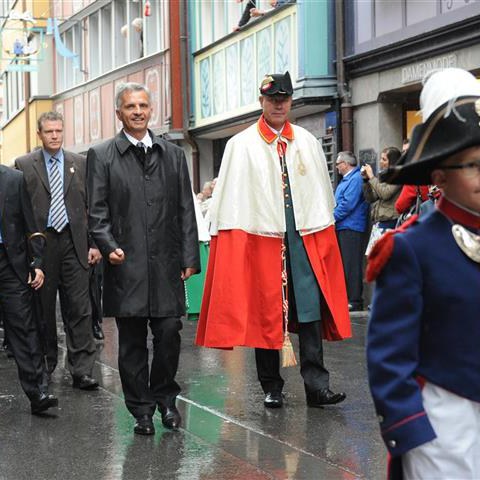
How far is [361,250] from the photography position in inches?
563

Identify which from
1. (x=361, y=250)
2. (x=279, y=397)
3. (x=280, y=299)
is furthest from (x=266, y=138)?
(x=361, y=250)

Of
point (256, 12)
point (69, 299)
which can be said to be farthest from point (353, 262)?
point (256, 12)

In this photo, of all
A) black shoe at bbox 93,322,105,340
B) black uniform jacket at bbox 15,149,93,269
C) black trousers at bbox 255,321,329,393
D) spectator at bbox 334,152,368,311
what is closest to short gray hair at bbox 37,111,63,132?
black uniform jacket at bbox 15,149,93,269

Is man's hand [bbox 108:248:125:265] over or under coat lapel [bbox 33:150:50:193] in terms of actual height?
under

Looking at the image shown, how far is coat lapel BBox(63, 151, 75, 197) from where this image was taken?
30.3 feet

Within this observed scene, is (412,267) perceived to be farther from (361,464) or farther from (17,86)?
(17,86)

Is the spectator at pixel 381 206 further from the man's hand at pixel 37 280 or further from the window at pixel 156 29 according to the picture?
the window at pixel 156 29

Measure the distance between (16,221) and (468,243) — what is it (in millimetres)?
4905

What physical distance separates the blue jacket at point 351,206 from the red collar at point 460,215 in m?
10.7

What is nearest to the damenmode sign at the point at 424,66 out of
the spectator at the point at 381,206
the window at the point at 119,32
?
the spectator at the point at 381,206

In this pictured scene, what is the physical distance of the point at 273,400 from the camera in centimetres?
777

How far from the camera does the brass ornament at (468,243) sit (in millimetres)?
3312

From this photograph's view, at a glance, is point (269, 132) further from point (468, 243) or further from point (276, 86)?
point (468, 243)

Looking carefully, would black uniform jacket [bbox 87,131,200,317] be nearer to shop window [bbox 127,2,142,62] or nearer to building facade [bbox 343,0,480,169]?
building facade [bbox 343,0,480,169]
